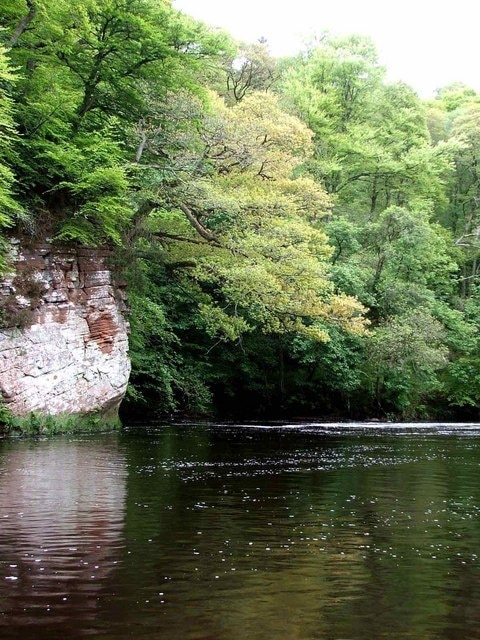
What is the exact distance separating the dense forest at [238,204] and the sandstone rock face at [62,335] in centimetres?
112

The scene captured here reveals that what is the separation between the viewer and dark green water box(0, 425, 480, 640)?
638 cm

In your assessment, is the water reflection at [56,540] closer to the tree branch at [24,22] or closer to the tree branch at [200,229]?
the tree branch at [200,229]

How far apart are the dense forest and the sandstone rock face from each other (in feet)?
3.66

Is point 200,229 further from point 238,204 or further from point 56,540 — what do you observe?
point 56,540

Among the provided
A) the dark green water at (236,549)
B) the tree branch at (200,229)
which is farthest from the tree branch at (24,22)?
the dark green water at (236,549)

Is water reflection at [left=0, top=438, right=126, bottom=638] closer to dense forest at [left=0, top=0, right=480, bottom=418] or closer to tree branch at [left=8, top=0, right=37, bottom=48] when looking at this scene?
dense forest at [left=0, top=0, right=480, bottom=418]

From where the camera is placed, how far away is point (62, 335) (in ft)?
86.9

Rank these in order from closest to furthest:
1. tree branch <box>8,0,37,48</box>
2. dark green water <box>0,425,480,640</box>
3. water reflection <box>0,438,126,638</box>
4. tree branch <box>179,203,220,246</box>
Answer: dark green water <box>0,425,480,640</box>
water reflection <box>0,438,126,638</box>
tree branch <box>8,0,37,48</box>
tree branch <box>179,203,220,246</box>

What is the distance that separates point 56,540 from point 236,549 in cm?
222

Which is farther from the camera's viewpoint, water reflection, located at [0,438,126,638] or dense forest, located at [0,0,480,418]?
dense forest, located at [0,0,480,418]

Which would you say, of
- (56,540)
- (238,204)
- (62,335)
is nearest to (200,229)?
(238,204)

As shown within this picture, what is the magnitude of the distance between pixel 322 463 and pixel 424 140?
40401mm

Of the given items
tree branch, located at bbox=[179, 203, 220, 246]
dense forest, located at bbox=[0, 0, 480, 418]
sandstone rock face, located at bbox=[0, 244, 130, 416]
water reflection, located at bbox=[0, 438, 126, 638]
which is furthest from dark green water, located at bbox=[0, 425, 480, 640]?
tree branch, located at bbox=[179, 203, 220, 246]

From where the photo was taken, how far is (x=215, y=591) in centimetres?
719
